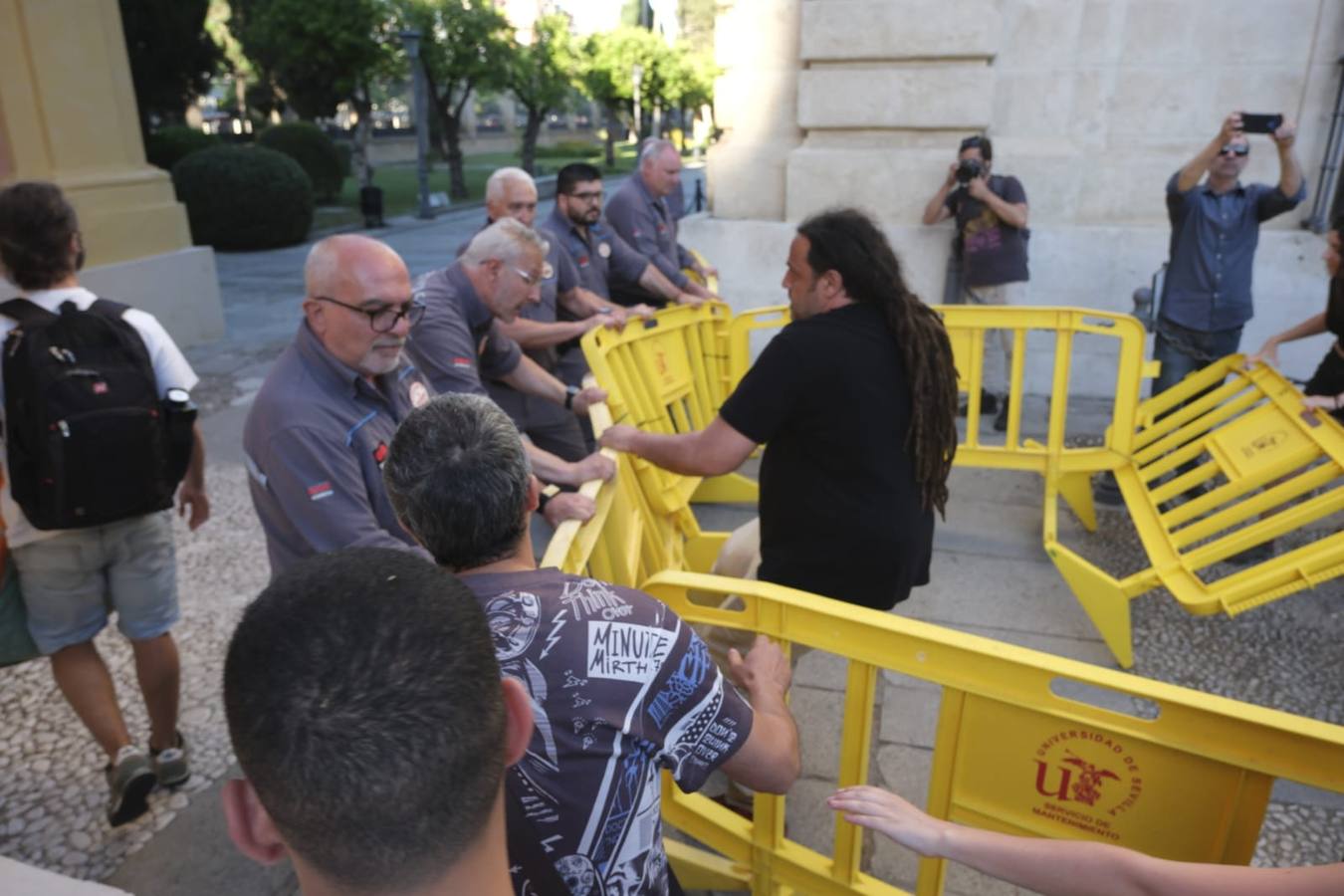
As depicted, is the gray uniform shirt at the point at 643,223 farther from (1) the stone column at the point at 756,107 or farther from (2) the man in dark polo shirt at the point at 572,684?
(2) the man in dark polo shirt at the point at 572,684

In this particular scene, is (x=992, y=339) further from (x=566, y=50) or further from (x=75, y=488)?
(x=566, y=50)

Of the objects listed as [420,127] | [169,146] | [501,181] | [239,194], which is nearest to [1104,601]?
[501,181]

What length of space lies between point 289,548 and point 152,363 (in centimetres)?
92

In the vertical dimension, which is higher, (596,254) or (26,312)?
(26,312)

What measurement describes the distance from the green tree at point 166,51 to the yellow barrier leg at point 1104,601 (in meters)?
22.8

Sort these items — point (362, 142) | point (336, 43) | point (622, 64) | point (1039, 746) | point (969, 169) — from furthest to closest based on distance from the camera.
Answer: point (622, 64), point (362, 142), point (336, 43), point (969, 169), point (1039, 746)

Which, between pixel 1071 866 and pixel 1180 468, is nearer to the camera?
pixel 1071 866

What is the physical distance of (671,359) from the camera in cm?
481

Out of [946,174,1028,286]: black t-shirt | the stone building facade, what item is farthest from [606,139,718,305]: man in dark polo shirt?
[946,174,1028,286]: black t-shirt

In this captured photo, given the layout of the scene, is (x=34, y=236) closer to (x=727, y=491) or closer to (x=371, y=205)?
(x=727, y=491)

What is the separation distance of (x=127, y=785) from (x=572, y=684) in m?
2.32

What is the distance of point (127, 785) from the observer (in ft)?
9.53

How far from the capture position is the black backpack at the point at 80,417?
8.47ft

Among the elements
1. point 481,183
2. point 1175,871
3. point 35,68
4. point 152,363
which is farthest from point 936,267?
point 481,183
